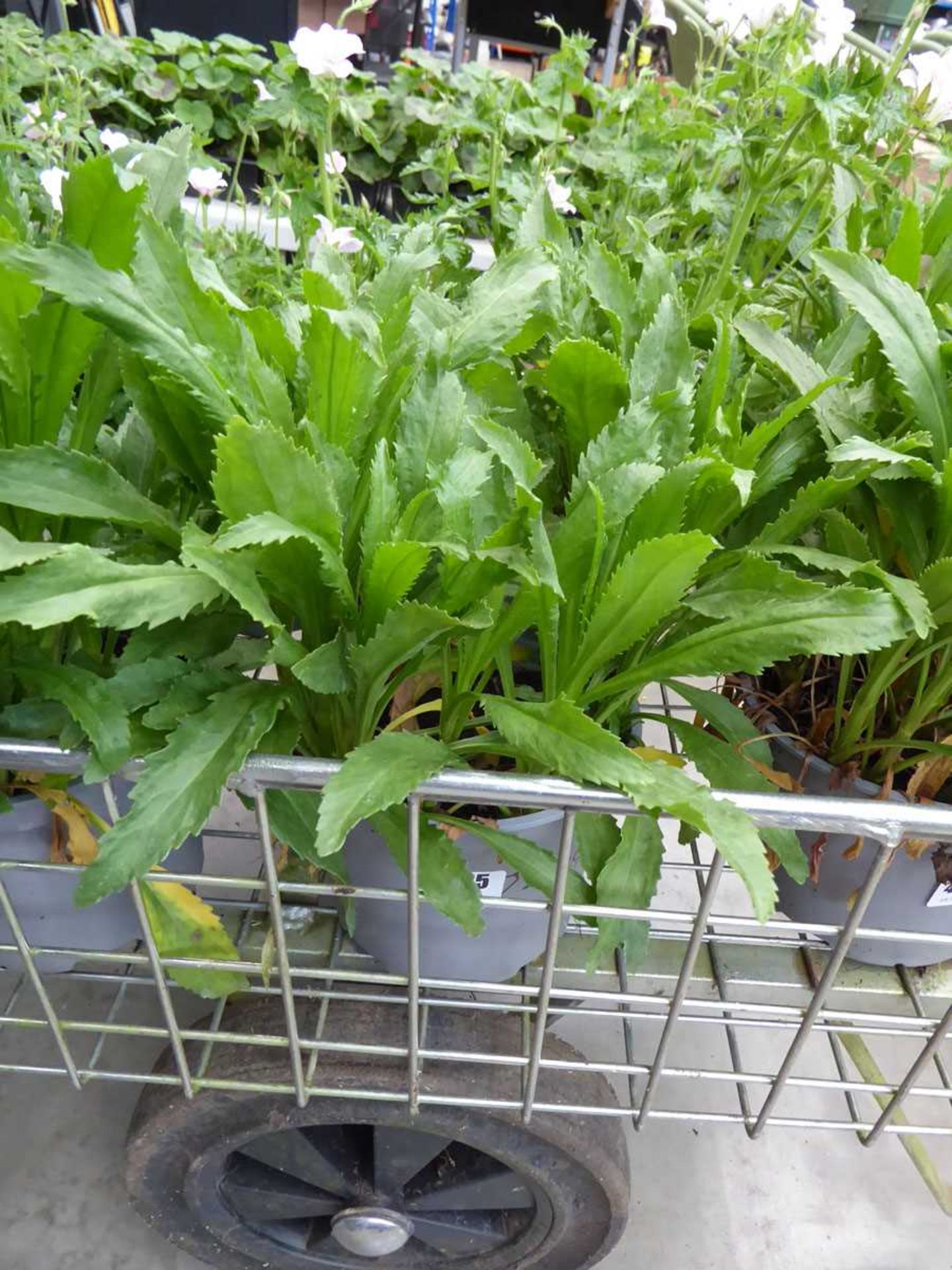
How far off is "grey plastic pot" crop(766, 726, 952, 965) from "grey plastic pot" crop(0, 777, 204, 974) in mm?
405

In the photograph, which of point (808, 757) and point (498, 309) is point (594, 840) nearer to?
point (808, 757)

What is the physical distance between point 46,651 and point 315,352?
0.25 meters

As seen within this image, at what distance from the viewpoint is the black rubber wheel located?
644mm

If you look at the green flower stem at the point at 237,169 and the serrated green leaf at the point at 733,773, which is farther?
the green flower stem at the point at 237,169

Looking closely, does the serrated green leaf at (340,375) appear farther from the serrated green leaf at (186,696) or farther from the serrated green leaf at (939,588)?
the serrated green leaf at (939,588)

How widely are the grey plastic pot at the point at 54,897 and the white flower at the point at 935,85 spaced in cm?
83

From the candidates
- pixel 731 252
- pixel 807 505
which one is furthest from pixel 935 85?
pixel 807 505

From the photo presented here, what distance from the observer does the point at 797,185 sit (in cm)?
96

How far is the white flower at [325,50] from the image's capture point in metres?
0.79

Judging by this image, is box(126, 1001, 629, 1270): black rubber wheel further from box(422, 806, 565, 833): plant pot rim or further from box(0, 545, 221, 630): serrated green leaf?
box(0, 545, 221, 630): serrated green leaf

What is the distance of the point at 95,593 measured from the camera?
1.32ft

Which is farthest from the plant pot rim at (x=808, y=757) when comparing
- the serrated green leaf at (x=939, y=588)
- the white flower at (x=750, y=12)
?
the white flower at (x=750, y=12)

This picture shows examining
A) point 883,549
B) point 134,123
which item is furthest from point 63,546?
point 134,123

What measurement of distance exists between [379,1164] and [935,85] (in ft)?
3.30
